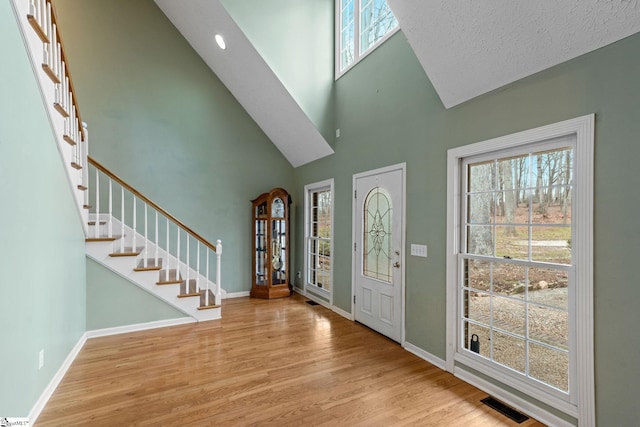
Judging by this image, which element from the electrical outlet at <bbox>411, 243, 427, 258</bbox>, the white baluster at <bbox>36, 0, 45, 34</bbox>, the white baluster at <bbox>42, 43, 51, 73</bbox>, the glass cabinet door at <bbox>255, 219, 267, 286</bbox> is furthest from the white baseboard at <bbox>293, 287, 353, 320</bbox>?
the white baluster at <bbox>36, 0, 45, 34</bbox>

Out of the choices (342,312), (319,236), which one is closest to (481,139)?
(342,312)

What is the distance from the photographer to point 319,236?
516cm

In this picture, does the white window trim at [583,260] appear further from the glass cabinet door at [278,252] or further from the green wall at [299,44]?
the glass cabinet door at [278,252]

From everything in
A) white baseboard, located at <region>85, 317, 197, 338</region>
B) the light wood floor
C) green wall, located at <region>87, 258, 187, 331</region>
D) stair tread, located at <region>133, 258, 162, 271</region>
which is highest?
stair tread, located at <region>133, 258, 162, 271</region>

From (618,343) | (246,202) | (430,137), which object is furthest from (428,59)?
(246,202)

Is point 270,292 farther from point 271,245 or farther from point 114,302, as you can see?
point 114,302

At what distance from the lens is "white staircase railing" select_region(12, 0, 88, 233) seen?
79.5 inches

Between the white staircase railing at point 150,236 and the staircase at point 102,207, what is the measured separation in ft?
0.04

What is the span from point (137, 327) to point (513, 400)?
395 cm

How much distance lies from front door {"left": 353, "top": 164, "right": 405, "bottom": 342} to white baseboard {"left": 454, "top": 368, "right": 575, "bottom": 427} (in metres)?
0.83

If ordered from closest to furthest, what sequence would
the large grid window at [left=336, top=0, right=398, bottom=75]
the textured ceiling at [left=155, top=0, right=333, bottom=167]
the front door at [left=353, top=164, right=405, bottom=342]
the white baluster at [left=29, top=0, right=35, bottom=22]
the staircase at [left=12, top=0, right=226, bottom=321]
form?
the white baluster at [left=29, top=0, right=35, bottom=22]
the staircase at [left=12, top=0, right=226, bottom=321]
the front door at [left=353, top=164, right=405, bottom=342]
the large grid window at [left=336, top=0, right=398, bottom=75]
the textured ceiling at [left=155, top=0, right=333, bottom=167]

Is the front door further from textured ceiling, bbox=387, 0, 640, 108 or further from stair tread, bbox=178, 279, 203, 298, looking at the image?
stair tread, bbox=178, 279, 203, 298

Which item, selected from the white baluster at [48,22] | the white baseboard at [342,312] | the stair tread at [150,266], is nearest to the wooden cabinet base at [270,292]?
the white baseboard at [342,312]

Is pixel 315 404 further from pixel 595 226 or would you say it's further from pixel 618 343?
pixel 595 226
